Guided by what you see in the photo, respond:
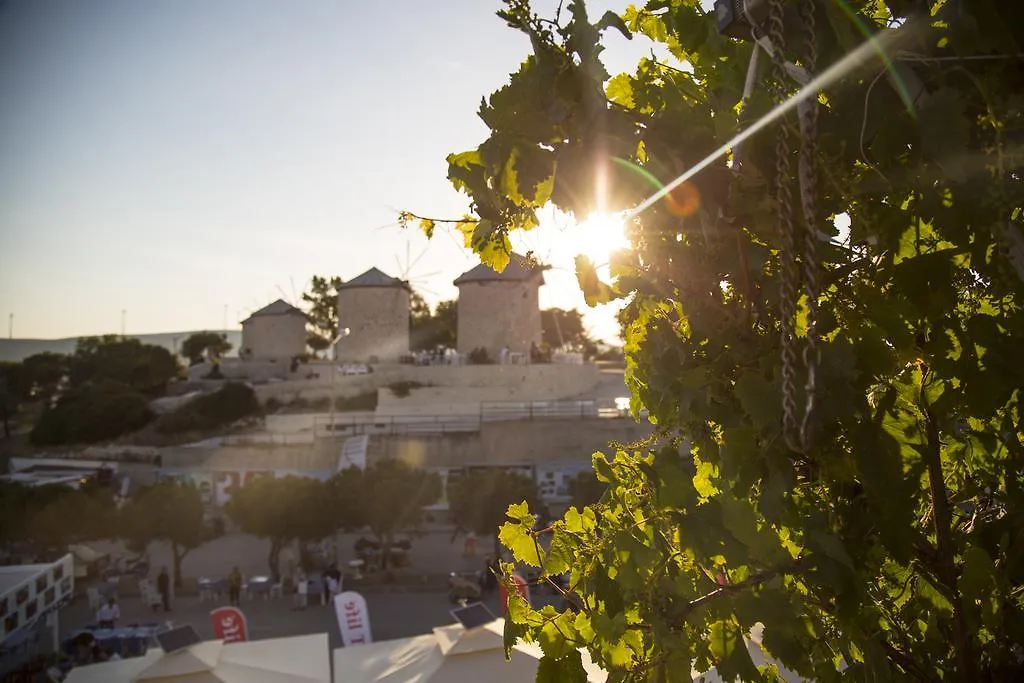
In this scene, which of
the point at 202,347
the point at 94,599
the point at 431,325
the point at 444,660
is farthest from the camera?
the point at 202,347

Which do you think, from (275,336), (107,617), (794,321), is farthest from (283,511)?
(275,336)

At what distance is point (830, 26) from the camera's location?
125 centimetres

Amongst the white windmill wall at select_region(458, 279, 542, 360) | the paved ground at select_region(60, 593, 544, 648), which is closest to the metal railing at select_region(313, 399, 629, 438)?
the paved ground at select_region(60, 593, 544, 648)

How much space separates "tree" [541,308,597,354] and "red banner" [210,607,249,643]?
3468 centimetres

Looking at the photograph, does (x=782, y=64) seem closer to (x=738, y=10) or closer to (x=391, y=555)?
(x=738, y=10)

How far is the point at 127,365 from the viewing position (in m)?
37.3

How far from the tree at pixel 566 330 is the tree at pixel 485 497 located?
2682 centimetres

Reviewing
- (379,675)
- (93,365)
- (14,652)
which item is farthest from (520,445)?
(93,365)

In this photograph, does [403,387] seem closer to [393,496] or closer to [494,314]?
[494,314]

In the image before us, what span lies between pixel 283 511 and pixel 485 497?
4.19 m

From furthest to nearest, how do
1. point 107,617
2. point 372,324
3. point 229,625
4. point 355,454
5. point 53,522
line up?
point 372,324
point 355,454
point 53,522
point 107,617
point 229,625

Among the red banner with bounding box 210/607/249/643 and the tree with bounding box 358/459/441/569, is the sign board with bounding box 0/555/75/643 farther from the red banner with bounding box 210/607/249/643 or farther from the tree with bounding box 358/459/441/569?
the tree with bounding box 358/459/441/569

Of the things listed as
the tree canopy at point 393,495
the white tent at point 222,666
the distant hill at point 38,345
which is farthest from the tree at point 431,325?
the distant hill at point 38,345

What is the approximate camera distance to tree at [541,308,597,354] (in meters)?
44.9
